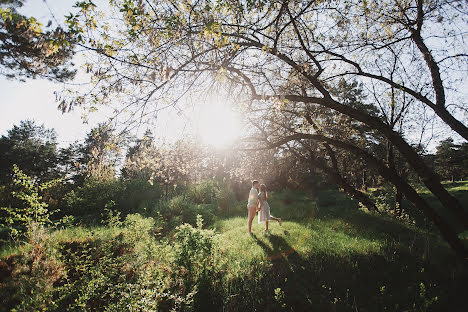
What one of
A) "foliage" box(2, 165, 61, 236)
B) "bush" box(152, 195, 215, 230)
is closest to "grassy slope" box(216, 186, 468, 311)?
"foliage" box(2, 165, 61, 236)

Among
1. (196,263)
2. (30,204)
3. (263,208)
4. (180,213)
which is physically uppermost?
(30,204)

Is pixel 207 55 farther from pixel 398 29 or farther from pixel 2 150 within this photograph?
pixel 2 150

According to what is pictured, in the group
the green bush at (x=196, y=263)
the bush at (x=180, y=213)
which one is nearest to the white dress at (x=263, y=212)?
the green bush at (x=196, y=263)

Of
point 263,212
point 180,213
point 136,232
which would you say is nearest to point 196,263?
point 136,232

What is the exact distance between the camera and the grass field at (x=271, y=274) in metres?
3.60

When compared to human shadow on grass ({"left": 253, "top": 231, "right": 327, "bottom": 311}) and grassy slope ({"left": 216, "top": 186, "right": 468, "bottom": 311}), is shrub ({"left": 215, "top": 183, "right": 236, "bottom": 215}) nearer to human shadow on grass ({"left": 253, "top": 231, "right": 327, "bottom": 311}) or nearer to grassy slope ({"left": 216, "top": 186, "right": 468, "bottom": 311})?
grassy slope ({"left": 216, "top": 186, "right": 468, "bottom": 311})

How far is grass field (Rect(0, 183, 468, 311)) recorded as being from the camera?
360cm

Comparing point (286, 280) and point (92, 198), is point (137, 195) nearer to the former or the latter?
point (92, 198)

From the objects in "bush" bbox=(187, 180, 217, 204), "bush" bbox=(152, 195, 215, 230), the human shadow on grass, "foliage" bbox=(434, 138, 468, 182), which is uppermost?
"foliage" bbox=(434, 138, 468, 182)

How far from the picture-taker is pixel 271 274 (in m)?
4.59

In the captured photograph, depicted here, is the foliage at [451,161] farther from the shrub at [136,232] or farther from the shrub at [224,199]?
the shrub at [136,232]

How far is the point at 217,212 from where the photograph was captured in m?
13.3

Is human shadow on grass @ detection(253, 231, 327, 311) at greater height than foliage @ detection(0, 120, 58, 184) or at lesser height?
lesser

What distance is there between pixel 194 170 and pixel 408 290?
508cm
